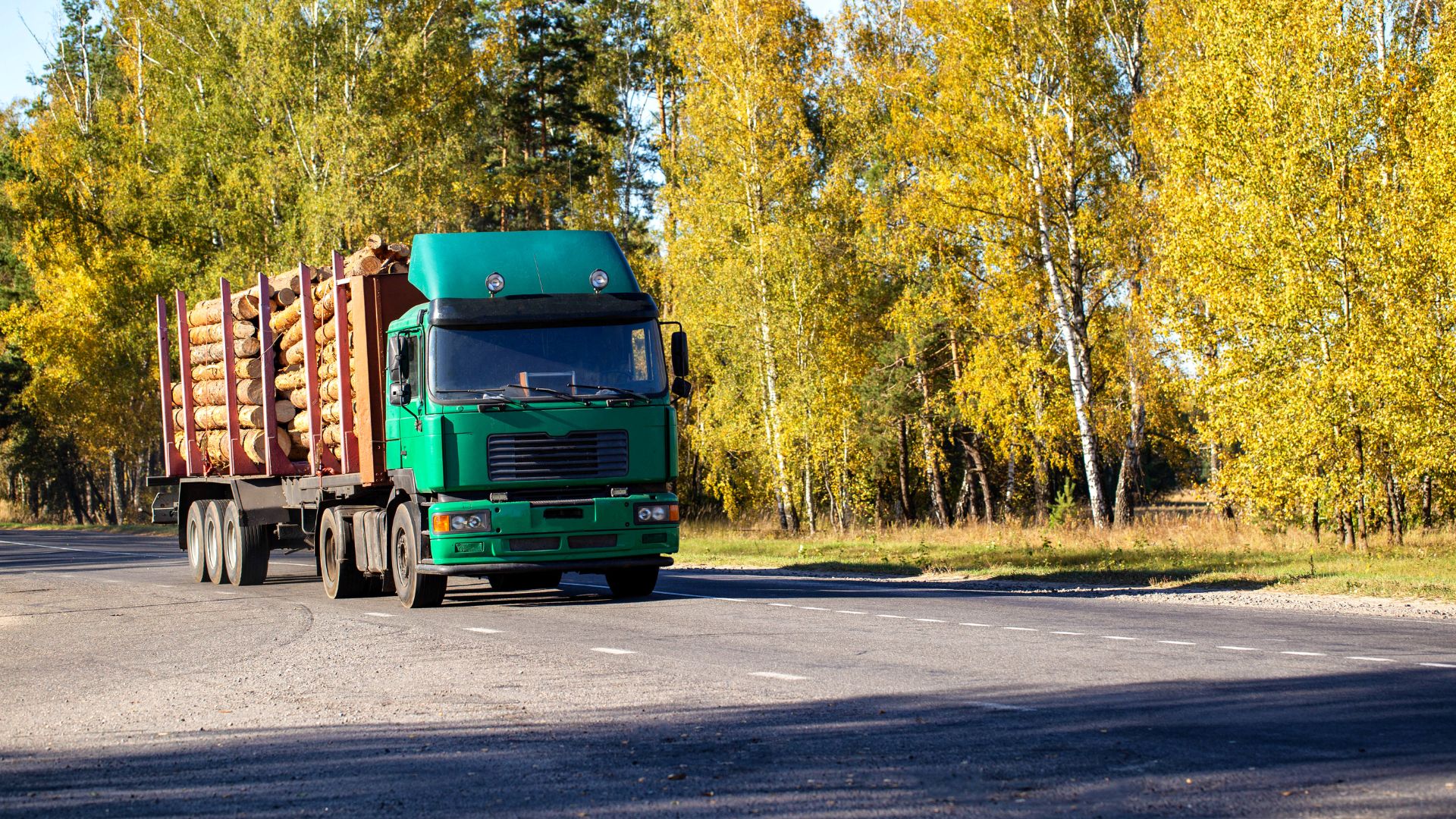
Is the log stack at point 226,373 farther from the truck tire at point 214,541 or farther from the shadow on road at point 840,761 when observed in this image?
the shadow on road at point 840,761

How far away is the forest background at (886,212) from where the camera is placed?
2277cm

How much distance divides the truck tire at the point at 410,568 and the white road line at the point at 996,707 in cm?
757

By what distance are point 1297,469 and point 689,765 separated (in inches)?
706

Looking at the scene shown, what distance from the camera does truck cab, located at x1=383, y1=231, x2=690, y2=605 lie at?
47.6 feet

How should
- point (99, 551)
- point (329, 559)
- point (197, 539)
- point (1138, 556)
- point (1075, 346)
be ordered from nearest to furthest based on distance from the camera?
point (329, 559) → point (197, 539) → point (1138, 556) → point (1075, 346) → point (99, 551)

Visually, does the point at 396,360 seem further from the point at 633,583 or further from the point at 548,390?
the point at 633,583

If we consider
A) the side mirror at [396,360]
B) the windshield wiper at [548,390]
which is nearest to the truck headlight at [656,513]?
the windshield wiper at [548,390]

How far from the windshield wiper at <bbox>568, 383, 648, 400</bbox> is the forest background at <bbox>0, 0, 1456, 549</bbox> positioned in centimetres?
1188

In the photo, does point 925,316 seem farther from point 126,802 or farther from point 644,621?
point 126,802

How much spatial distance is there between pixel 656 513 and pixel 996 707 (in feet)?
22.5

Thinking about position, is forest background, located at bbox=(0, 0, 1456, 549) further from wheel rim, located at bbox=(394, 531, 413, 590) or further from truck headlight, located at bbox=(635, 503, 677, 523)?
wheel rim, located at bbox=(394, 531, 413, 590)

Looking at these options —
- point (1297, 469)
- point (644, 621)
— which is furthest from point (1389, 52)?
point (644, 621)

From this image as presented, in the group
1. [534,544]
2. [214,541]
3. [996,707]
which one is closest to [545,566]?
[534,544]

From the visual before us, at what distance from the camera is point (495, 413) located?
14.6m
